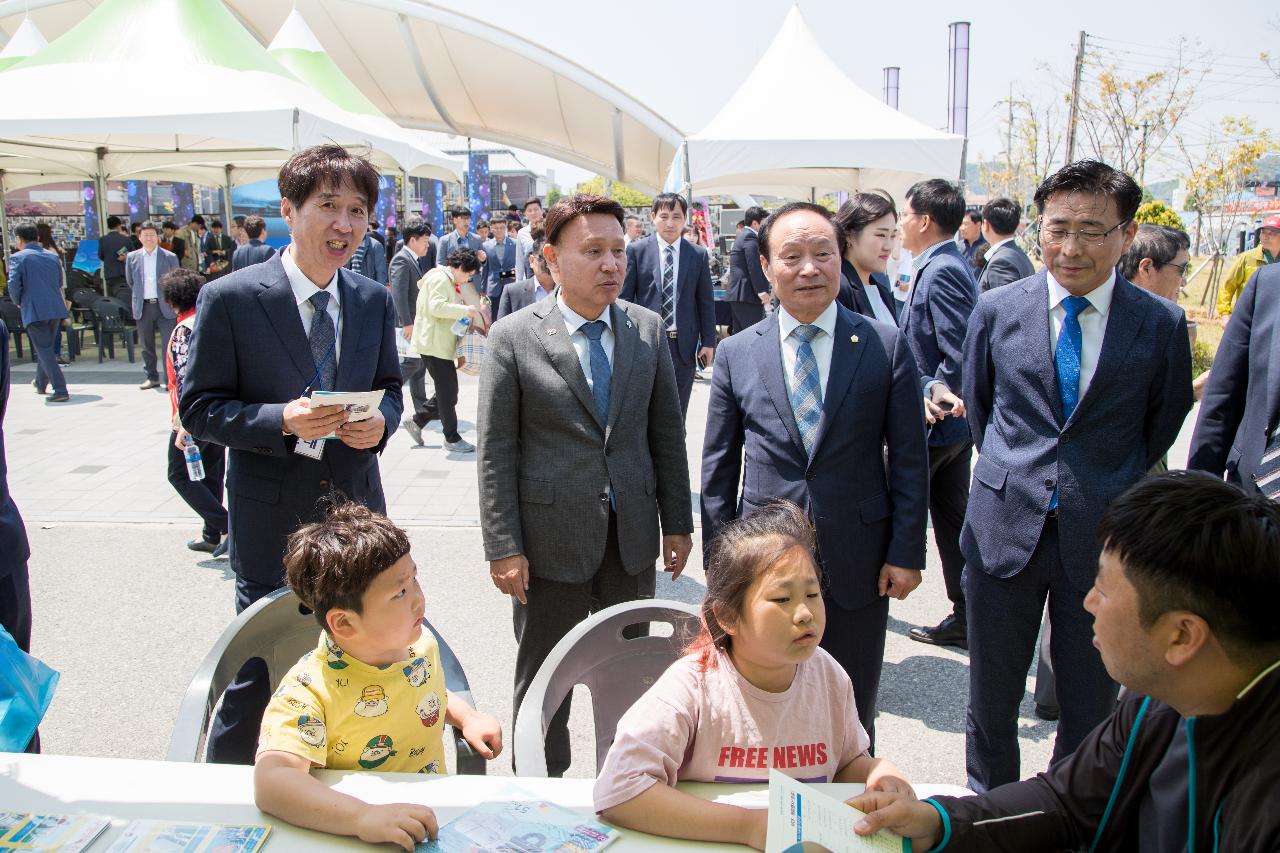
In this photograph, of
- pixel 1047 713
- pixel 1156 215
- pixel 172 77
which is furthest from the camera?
pixel 1156 215

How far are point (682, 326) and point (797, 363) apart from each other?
4265mm

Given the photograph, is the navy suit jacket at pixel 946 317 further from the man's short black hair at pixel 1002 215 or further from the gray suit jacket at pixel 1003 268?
the man's short black hair at pixel 1002 215

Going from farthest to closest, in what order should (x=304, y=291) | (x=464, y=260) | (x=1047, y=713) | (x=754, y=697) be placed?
(x=464, y=260)
(x=1047, y=713)
(x=304, y=291)
(x=754, y=697)

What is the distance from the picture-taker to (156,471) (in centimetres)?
733

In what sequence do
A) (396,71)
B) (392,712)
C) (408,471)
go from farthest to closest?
(396,71), (408,471), (392,712)

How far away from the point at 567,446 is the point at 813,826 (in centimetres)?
150

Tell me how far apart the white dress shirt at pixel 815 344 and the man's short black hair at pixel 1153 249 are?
66.9 inches

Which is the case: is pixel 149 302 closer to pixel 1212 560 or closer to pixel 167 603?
pixel 167 603

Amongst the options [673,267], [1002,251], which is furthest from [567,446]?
[673,267]

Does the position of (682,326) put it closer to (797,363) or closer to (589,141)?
(797,363)

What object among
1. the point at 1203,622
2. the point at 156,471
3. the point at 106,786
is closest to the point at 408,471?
the point at 156,471

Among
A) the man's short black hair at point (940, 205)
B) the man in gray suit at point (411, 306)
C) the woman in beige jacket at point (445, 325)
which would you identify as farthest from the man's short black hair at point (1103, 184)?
the man in gray suit at point (411, 306)

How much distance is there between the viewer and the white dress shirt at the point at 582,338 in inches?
109

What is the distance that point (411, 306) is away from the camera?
30.8 ft
